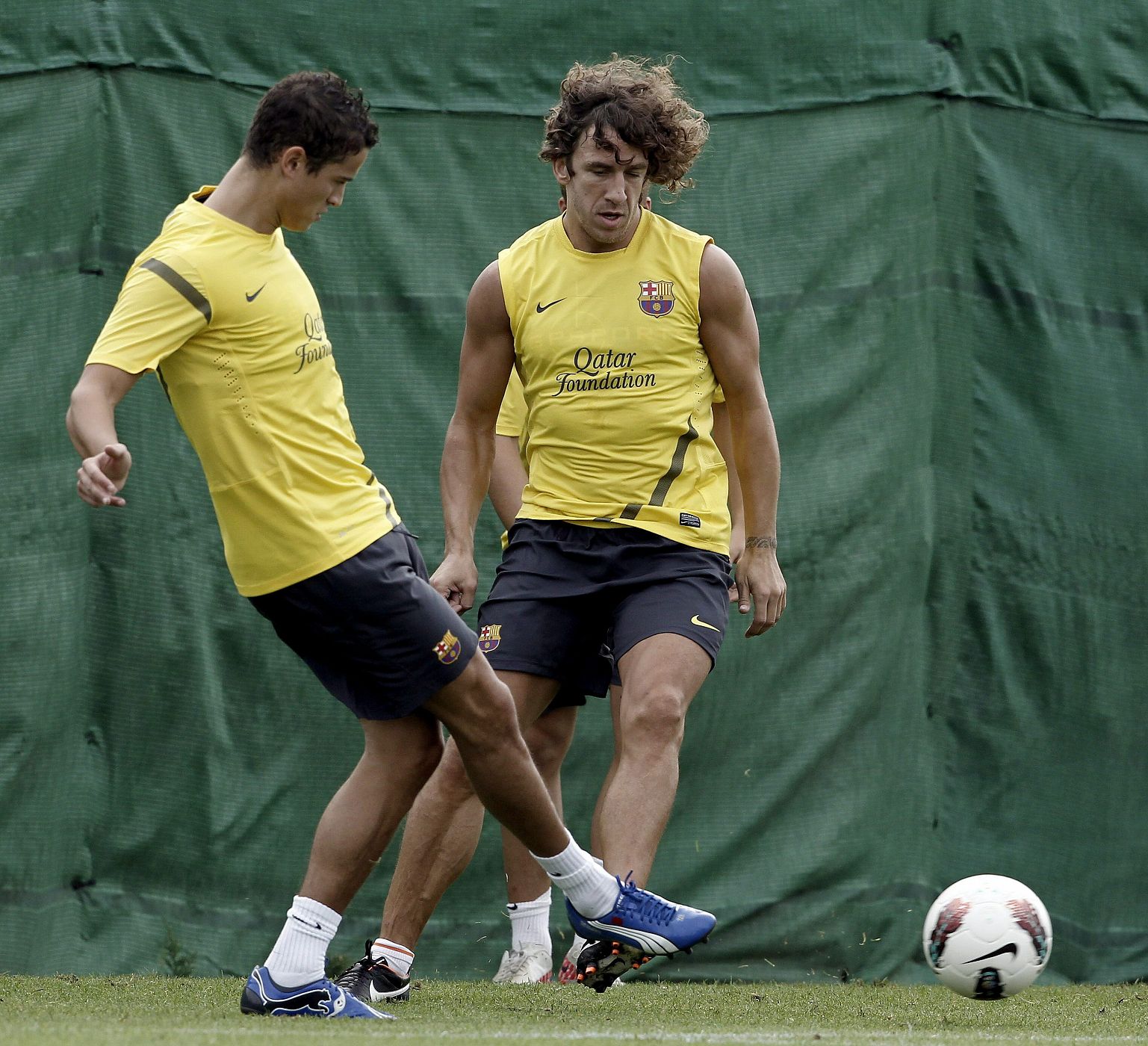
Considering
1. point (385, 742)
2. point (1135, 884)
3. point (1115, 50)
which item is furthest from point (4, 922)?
point (1115, 50)

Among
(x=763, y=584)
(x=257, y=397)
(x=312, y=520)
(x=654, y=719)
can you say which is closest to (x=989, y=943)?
(x=654, y=719)

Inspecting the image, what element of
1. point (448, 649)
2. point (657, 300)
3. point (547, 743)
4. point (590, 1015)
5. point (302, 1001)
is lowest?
point (590, 1015)

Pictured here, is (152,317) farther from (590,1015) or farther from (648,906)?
(590,1015)

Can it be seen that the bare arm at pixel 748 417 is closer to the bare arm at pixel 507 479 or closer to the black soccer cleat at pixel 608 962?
the bare arm at pixel 507 479

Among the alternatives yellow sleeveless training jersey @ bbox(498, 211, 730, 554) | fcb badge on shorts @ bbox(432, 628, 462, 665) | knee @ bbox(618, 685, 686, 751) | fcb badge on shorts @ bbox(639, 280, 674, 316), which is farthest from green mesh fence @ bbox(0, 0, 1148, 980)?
fcb badge on shorts @ bbox(432, 628, 462, 665)

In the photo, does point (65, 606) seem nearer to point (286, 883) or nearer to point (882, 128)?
point (286, 883)

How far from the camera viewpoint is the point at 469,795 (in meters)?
4.46

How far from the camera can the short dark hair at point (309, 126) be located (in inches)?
142

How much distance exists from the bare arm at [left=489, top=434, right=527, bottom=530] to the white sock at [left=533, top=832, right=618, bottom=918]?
138 centimetres

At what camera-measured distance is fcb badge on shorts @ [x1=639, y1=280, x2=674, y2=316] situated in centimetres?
437

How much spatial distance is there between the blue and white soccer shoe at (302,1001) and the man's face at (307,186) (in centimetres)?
165

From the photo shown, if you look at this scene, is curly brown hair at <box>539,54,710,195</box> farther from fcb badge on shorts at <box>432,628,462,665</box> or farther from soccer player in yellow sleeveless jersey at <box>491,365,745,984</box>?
fcb badge on shorts at <box>432,628,462,665</box>

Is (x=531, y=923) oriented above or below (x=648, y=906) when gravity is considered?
below

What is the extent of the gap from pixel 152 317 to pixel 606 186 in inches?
54.2
